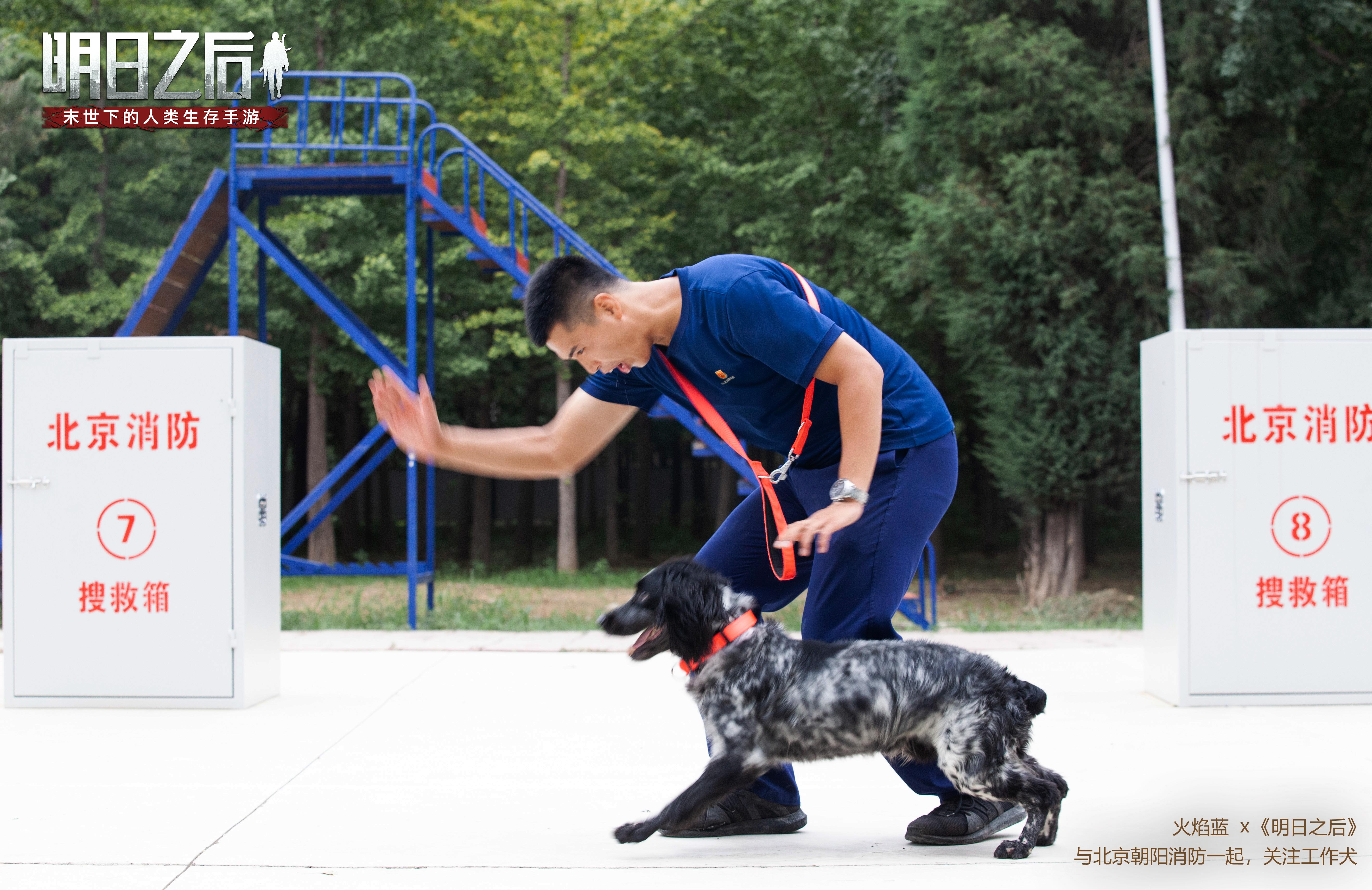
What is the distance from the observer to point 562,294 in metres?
2.98

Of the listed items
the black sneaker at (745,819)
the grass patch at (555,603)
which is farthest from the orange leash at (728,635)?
the grass patch at (555,603)

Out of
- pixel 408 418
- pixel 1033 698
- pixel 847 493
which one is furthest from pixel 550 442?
pixel 1033 698

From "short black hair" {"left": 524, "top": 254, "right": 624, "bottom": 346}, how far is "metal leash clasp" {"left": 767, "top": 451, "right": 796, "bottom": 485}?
69 centimetres

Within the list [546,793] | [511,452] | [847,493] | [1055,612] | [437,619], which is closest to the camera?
[847,493]

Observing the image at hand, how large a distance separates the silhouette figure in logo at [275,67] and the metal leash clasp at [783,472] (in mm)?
9053

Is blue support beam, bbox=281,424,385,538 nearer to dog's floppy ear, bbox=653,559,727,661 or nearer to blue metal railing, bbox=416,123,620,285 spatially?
blue metal railing, bbox=416,123,620,285

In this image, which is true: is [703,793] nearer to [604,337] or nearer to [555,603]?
[604,337]

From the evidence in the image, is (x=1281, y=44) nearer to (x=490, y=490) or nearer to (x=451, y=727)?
(x=451, y=727)

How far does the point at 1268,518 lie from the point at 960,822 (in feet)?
10.3

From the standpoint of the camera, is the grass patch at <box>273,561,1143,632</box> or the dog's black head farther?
the grass patch at <box>273,561,1143,632</box>

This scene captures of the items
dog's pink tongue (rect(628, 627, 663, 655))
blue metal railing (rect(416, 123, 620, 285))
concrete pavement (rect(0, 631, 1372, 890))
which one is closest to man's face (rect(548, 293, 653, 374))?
dog's pink tongue (rect(628, 627, 663, 655))

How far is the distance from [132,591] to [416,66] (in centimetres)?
1479

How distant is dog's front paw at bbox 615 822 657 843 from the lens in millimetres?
3057

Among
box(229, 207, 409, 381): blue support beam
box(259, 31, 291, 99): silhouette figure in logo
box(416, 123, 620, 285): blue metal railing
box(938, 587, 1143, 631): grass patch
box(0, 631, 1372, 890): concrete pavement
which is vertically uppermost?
box(259, 31, 291, 99): silhouette figure in logo
